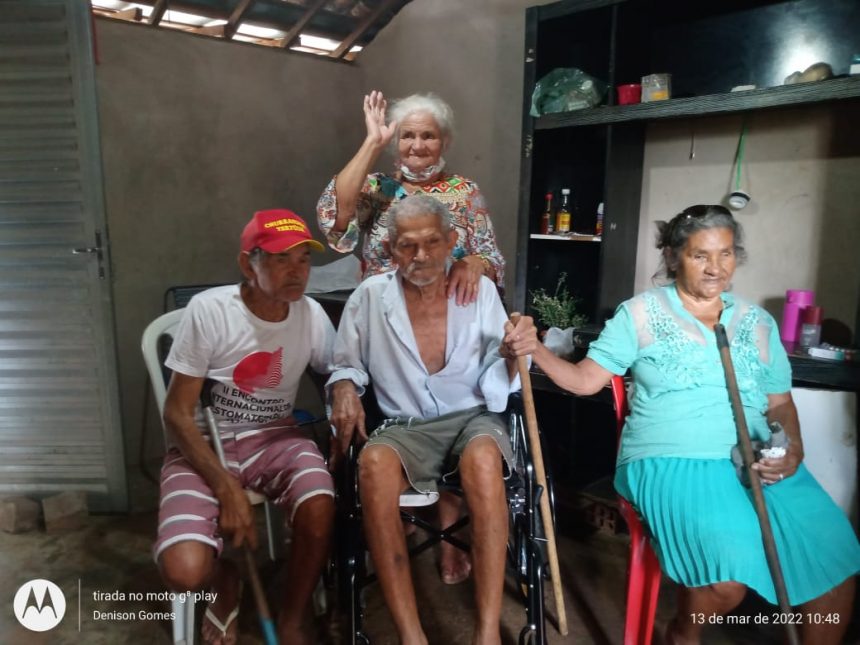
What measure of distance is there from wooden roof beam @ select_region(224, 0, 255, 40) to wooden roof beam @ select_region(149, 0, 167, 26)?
37 centimetres

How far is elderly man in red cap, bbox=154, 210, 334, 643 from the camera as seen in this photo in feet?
5.71

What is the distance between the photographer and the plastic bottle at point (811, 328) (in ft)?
7.55

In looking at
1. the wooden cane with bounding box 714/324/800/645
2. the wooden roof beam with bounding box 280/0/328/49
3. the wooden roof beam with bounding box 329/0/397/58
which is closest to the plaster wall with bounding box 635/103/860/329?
the wooden cane with bounding box 714/324/800/645

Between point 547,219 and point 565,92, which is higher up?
point 565,92

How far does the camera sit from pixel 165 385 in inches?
84.4

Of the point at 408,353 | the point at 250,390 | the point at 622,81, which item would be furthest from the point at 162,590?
the point at 622,81

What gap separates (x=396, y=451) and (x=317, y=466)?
0.28 metres

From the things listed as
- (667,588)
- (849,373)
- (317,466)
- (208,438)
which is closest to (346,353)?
(317,466)

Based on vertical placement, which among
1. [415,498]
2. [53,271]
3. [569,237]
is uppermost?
[569,237]

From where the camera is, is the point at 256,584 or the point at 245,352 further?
the point at 245,352

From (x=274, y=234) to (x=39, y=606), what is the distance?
1.57 meters

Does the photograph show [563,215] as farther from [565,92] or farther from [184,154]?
[184,154]

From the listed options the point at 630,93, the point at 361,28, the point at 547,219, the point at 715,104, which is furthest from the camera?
the point at 361,28

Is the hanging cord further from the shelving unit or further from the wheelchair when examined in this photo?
the wheelchair
